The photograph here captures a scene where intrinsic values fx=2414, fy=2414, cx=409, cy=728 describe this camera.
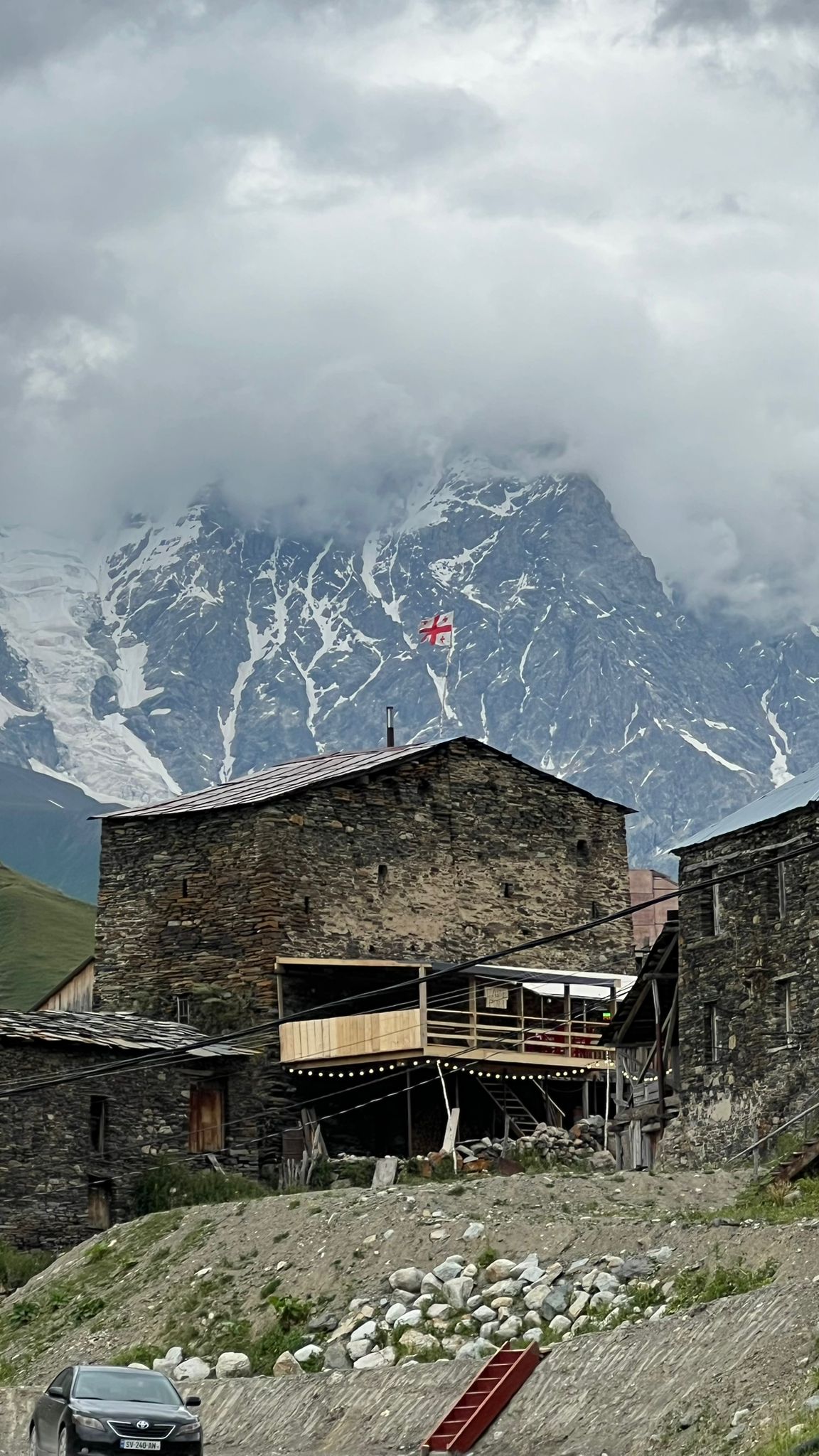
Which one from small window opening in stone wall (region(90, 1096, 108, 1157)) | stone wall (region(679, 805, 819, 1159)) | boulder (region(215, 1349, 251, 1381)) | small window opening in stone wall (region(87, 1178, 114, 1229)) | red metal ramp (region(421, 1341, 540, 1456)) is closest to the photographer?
red metal ramp (region(421, 1341, 540, 1456))

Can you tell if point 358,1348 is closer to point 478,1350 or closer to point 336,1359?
point 336,1359

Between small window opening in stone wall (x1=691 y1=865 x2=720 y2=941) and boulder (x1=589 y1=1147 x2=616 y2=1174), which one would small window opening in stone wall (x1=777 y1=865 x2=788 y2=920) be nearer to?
small window opening in stone wall (x1=691 y1=865 x2=720 y2=941)

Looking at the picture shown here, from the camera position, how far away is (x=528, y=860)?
63750 millimetres

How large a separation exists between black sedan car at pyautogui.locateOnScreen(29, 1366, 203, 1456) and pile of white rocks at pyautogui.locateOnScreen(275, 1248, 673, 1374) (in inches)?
169

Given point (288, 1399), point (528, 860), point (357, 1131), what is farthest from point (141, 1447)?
point (528, 860)

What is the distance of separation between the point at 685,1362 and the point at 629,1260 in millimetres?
6083

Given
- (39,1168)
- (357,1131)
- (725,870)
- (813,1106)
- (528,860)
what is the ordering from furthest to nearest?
(528,860), (357,1131), (39,1168), (725,870), (813,1106)

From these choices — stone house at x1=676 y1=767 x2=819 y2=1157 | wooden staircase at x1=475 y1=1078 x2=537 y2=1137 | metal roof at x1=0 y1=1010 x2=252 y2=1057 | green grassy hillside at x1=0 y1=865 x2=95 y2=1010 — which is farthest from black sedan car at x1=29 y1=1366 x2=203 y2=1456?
green grassy hillside at x1=0 y1=865 x2=95 y2=1010

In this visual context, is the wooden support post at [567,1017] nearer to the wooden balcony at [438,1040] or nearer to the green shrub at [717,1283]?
the wooden balcony at [438,1040]

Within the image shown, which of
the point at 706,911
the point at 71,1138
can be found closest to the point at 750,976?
the point at 706,911

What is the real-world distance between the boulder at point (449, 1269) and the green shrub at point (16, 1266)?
14414 mm

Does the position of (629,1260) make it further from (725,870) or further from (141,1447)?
(725,870)

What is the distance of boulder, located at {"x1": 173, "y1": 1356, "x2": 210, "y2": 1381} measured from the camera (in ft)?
110

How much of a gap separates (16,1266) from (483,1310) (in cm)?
1729
